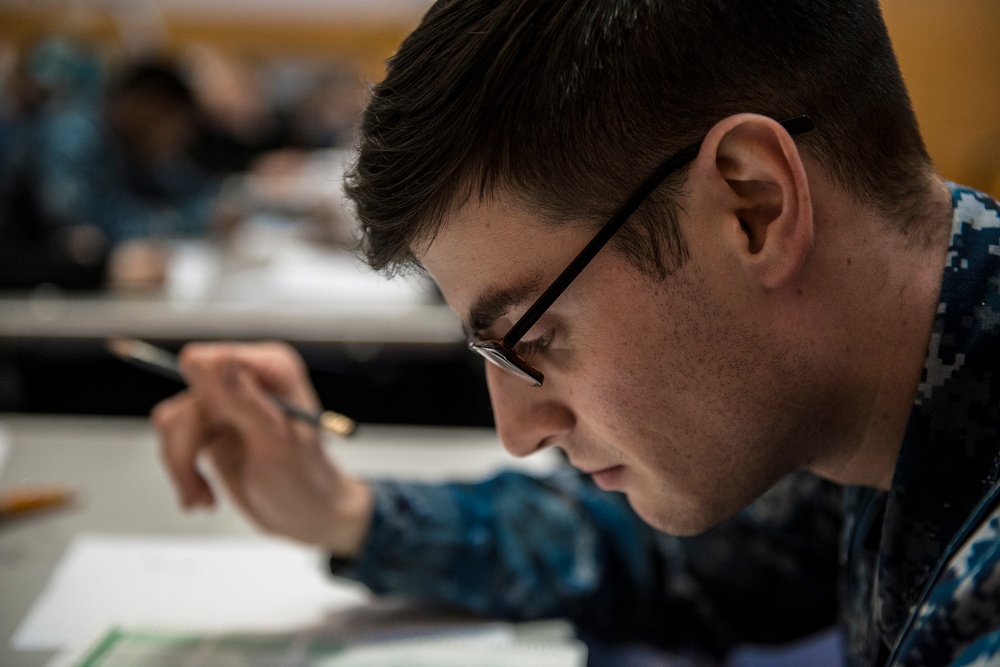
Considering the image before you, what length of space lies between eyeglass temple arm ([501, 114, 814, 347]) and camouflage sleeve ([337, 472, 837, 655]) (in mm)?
433

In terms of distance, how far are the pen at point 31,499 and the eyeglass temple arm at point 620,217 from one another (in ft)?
2.72

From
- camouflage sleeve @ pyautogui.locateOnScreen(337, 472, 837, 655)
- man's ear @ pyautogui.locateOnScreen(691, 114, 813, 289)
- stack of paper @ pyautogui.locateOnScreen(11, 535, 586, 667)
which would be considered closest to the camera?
man's ear @ pyautogui.locateOnScreen(691, 114, 813, 289)

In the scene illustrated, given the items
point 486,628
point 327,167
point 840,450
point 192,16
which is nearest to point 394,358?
point 486,628

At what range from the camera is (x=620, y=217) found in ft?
1.97

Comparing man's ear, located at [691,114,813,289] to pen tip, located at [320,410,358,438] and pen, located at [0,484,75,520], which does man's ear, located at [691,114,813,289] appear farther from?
pen, located at [0,484,75,520]

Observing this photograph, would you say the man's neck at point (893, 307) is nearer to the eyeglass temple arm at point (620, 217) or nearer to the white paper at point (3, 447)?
the eyeglass temple arm at point (620, 217)

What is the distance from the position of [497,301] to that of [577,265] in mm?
73

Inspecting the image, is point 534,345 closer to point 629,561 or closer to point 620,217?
point 620,217

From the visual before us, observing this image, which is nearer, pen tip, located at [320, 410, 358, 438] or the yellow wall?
pen tip, located at [320, 410, 358, 438]

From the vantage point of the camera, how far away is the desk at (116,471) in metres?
1.06

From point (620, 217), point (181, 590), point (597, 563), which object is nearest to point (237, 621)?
point (181, 590)

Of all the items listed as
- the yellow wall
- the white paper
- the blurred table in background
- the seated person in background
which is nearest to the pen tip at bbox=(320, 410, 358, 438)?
the white paper

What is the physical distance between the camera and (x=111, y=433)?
1442 mm

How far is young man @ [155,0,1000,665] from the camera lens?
1.94 feet
